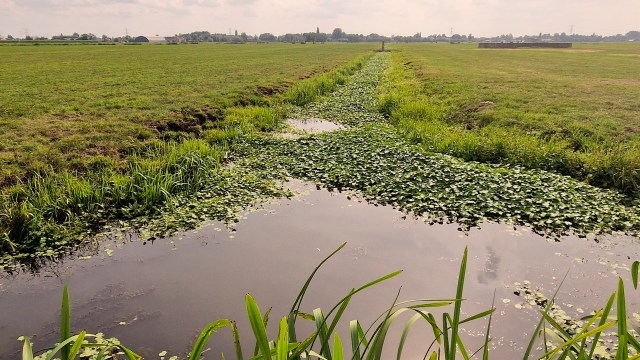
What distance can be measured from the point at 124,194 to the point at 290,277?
4502mm

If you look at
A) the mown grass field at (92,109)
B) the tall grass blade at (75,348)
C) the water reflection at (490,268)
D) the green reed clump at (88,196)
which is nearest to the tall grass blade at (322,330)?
the tall grass blade at (75,348)

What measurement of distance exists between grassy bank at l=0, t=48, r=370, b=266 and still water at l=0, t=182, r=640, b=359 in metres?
0.74

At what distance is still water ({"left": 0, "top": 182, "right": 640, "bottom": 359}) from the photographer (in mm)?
5133

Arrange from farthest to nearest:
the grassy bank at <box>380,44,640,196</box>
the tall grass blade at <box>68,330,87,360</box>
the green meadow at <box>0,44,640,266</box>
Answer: the grassy bank at <box>380,44,640,196</box>, the green meadow at <box>0,44,640,266</box>, the tall grass blade at <box>68,330,87,360</box>

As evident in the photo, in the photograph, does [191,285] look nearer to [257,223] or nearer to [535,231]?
[257,223]

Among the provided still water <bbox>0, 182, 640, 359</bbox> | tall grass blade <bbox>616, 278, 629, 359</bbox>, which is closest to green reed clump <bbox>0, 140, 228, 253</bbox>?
still water <bbox>0, 182, 640, 359</bbox>

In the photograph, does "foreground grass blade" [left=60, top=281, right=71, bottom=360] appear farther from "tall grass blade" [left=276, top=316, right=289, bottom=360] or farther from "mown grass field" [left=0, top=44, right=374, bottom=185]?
"mown grass field" [left=0, top=44, right=374, bottom=185]

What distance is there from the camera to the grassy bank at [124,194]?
7172mm

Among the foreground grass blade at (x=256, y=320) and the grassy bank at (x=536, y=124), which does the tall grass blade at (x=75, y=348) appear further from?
the grassy bank at (x=536, y=124)

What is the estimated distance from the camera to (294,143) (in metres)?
13.4

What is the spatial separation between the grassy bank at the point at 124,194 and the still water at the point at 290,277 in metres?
0.74

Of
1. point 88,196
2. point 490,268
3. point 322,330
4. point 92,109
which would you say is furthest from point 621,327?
point 92,109

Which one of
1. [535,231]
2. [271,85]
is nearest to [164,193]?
[535,231]

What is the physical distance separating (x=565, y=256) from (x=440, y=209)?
2462mm
